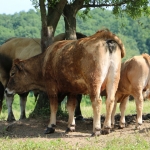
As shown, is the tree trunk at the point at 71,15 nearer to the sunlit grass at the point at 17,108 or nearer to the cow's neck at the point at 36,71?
the cow's neck at the point at 36,71

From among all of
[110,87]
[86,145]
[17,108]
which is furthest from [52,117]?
[17,108]

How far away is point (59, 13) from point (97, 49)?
8.67ft

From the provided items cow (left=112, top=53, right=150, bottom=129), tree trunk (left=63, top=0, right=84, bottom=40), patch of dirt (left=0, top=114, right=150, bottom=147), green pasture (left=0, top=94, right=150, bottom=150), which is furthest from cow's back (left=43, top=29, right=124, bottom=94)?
tree trunk (left=63, top=0, right=84, bottom=40)

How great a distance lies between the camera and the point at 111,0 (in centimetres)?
1352

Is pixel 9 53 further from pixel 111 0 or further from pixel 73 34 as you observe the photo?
pixel 111 0

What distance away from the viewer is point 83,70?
384 inches

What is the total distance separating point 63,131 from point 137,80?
2.00 m

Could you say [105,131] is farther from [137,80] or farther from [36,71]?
[36,71]

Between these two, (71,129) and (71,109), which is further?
(71,109)

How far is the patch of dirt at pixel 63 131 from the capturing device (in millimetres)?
9258

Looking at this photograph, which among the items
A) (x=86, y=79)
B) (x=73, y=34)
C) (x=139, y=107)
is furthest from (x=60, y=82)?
(x=73, y=34)

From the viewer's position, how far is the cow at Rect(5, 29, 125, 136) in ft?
31.5

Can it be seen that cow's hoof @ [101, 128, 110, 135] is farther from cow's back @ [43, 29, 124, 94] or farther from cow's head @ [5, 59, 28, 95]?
cow's head @ [5, 59, 28, 95]

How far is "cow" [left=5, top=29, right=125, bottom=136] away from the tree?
2.73 feet
